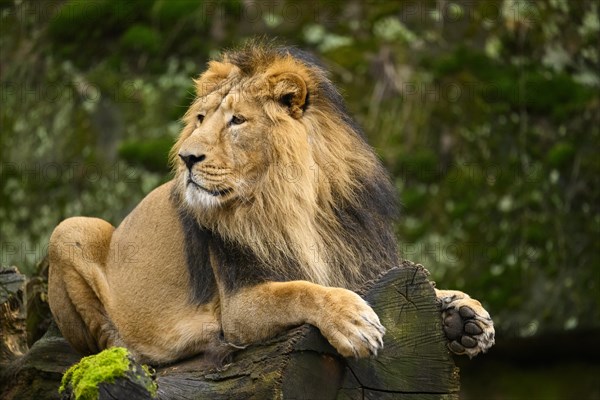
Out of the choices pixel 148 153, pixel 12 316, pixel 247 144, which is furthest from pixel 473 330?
pixel 148 153

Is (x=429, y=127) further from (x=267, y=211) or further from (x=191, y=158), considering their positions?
(x=191, y=158)

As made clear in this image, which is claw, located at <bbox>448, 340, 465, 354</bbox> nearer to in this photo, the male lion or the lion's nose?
the male lion

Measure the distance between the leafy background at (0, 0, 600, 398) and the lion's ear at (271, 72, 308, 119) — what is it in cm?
396

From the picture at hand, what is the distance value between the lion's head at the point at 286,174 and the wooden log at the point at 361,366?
610 millimetres

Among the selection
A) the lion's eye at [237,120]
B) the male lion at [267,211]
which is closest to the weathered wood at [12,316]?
the male lion at [267,211]

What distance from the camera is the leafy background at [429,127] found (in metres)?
10.5

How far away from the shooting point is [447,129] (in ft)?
35.2

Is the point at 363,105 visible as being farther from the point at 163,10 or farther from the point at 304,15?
the point at 163,10

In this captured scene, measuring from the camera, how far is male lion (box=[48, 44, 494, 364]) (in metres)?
5.87

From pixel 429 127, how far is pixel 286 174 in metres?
4.93

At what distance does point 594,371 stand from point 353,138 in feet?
19.6

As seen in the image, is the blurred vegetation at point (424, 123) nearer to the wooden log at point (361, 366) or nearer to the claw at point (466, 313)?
the claw at point (466, 313)

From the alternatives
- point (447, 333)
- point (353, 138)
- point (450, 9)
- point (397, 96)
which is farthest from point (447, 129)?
point (447, 333)

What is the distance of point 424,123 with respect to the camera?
10727 millimetres
